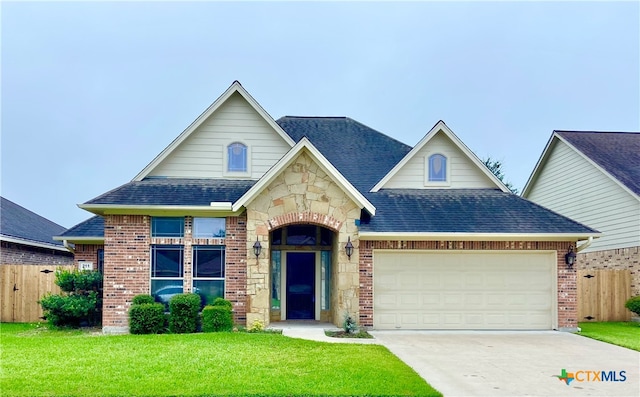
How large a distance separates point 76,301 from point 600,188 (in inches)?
709

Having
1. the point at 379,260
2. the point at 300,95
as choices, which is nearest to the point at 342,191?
the point at 379,260

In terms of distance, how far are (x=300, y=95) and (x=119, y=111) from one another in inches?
1300

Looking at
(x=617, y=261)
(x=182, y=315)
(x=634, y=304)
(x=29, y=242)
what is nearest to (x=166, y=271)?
(x=182, y=315)

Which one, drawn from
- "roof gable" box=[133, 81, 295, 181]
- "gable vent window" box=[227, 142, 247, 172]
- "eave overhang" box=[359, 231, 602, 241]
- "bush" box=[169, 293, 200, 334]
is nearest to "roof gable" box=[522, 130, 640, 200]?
"eave overhang" box=[359, 231, 602, 241]

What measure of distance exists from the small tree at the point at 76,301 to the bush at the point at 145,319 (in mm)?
2161

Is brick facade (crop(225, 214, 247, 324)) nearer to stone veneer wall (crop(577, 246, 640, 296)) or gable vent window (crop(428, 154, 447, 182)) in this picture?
gable vent window (crop(428, 154, 447, 182))

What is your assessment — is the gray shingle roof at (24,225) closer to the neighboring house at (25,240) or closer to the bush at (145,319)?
the neighboring house at (25,240)

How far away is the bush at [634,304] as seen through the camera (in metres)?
17.4

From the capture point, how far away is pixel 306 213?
574 inches

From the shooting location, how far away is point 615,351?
40.0 ft

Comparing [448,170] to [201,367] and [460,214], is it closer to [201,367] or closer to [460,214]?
[460,214]

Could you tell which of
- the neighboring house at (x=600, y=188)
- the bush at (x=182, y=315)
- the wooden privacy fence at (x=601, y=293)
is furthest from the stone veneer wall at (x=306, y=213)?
the neighboring house at (x=600, y=188)

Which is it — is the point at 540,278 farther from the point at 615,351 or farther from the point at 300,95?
the point at 300,95

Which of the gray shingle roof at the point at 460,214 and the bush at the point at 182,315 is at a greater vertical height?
the gray shingle roof at the point at 460,214
